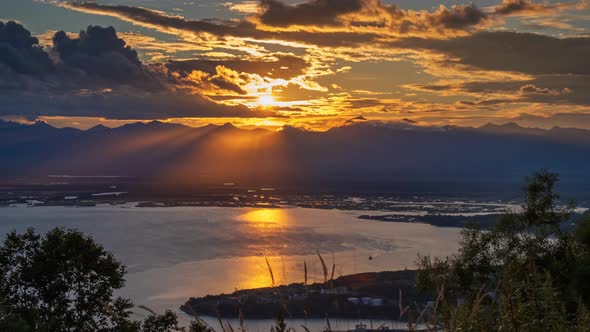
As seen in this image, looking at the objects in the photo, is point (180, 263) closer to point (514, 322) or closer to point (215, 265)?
point (215, 265)

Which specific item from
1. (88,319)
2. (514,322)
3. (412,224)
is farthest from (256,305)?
(412,224)

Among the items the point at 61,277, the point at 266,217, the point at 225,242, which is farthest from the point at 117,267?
the point at 266,217

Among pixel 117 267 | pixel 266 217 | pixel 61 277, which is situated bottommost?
pixel 266 217

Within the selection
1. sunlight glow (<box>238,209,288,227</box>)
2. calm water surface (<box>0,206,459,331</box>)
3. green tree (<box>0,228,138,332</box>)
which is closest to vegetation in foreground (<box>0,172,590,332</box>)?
green tree (<box>0,228,138,332</box>)

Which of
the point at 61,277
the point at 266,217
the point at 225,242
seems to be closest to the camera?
the point at 61,277

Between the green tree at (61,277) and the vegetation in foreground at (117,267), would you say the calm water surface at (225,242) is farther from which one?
the green tree at (61,277)

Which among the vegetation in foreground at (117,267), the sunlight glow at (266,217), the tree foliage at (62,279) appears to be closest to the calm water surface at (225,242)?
the sunlight glow at (266,217)

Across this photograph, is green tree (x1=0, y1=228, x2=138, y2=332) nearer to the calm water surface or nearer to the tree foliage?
the tree foliage

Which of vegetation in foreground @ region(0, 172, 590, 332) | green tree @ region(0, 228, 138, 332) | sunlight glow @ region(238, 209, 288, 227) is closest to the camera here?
vegetation in foreground @ region(0, 172, 590, 332)

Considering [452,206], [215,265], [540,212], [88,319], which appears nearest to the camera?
[88,319]

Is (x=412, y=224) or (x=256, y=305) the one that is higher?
(x=256, y=305)

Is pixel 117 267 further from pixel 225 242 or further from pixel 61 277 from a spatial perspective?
pixel 225 242
